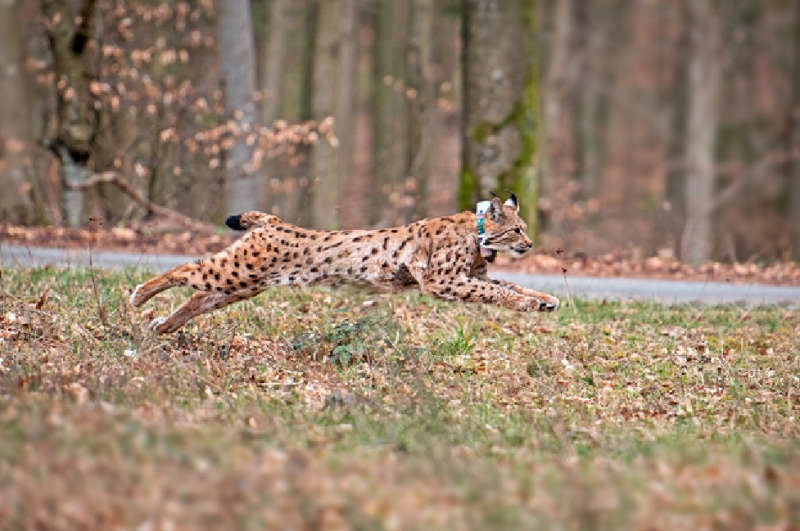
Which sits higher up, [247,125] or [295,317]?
[247,125]

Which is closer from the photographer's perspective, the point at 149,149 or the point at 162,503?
the point at 162,503

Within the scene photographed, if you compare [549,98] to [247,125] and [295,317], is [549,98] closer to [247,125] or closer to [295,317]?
Result: [247,125]

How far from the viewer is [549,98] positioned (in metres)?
32.8

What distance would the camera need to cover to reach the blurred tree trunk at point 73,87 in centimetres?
1881

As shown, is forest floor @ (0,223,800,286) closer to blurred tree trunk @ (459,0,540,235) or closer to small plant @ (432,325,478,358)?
blurred tree trunk @ (459,0,540,235)

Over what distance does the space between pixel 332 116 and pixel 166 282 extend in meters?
12.1

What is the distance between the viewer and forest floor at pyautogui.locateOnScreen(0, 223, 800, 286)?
1525 cm

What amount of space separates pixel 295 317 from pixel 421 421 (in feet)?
12.2

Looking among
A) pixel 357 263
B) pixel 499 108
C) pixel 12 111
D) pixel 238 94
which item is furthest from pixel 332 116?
pixel 357 263

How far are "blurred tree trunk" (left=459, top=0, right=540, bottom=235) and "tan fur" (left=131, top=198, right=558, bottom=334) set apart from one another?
24.4 feet

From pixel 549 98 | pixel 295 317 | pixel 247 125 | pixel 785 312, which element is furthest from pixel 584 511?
pixel 549 98

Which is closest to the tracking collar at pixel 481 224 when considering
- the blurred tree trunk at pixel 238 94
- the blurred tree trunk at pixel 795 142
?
the blurred tree trunk at pixel 238 94

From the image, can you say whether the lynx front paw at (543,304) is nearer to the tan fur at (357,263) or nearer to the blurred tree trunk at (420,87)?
the tan fur at (357,263)

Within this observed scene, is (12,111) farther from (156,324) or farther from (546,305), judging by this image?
(546,305)
